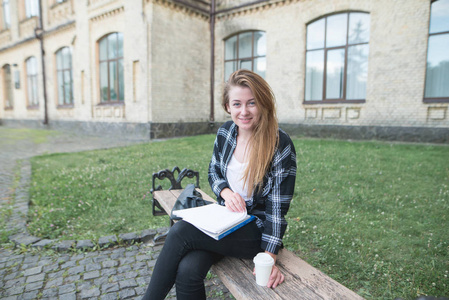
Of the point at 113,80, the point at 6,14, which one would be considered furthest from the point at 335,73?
the point at 6,14

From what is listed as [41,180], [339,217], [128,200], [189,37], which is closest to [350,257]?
[339,217]

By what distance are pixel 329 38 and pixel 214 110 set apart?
634 centimetres

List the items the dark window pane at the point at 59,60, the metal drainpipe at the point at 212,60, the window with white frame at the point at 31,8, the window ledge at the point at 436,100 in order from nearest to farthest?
1. the window ledge at the point at 436,100
2. the metal drainpipe at the point at 212,60
3. the dark window pane at the point at 59,60
4. the window with white frame at the point at 31,8

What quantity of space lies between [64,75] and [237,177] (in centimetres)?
1942

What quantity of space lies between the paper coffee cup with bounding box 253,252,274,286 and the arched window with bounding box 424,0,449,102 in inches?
458

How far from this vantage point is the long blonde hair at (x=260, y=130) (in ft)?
6.50

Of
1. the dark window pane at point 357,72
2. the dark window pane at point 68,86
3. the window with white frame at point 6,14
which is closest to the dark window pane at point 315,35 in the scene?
the dark window pane at point 357,72

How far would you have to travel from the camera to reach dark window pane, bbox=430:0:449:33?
1009 cm

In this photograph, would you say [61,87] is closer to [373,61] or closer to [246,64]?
[246,64]

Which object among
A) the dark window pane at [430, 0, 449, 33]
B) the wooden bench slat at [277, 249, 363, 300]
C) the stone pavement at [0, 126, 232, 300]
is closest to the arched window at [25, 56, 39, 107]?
the stone pavement at [0, 126, 232, 300]

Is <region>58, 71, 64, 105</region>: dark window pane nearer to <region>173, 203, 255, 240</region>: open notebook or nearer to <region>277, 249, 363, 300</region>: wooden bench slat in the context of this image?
<region>173, 203, 255, 240</region>: open notebook

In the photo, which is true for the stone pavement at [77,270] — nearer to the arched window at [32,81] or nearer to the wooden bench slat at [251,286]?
the wooden bench slat at [251,286]

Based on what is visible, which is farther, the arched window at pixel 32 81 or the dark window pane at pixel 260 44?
the arched window at pixel 32 81

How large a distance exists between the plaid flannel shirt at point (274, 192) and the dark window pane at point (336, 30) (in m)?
11.7
